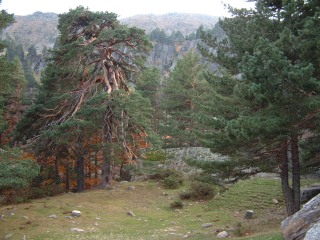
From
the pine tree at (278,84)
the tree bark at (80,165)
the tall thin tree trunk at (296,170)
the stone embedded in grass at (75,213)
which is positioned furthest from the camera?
the tree bark at (80,165)

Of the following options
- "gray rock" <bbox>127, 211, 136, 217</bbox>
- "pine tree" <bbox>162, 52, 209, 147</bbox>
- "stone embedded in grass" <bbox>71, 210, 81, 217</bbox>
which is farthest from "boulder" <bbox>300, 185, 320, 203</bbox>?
"pine tree" <bbox>162, 52, 209, 147</bbox>

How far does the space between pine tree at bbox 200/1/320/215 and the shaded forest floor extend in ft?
9.68

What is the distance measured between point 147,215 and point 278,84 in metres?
A: 12.1

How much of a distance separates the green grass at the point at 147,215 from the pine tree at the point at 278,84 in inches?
116

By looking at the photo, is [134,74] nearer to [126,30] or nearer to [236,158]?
[126,30]

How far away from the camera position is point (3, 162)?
1345cm

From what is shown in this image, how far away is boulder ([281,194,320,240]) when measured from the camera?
814 cm

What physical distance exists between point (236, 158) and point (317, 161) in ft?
9.96

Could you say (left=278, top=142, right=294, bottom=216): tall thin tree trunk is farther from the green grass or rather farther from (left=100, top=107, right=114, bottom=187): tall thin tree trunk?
(left=100, top=107, right=114, bottom=187): tall thin tree trunk

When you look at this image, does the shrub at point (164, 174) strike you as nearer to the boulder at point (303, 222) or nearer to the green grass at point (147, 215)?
the green grass at point (147, 215)

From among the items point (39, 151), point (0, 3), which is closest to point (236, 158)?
point (0, 3)

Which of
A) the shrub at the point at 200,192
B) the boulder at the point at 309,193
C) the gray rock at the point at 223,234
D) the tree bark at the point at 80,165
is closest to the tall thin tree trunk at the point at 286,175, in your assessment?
the gray rock at the point at 223,234

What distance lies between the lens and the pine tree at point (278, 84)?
953 cm

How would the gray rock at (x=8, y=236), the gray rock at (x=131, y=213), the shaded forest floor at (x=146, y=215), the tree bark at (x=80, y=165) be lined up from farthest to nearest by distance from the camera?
the tree bark at (x=80, y=165) < the gray rock at (x=131, y=213) < the shaded forest floor at (x=146, y=215) < the gray rock at (x=8, y=236)
